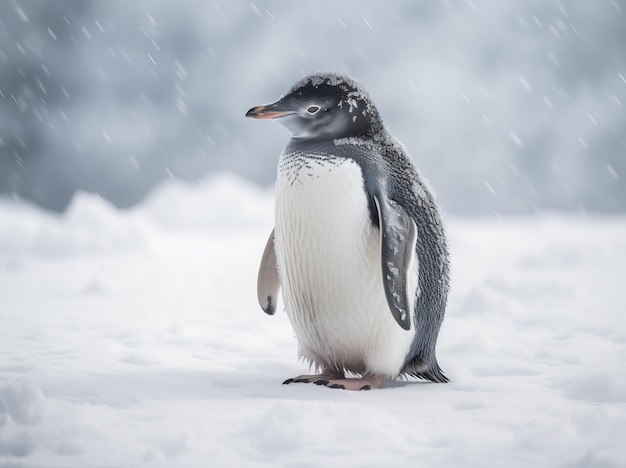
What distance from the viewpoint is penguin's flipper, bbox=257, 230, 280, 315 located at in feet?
10.5

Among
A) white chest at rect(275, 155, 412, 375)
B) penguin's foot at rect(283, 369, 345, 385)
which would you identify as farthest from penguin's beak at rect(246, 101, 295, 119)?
penguin's foot at rect(283, 369, 345, 385)

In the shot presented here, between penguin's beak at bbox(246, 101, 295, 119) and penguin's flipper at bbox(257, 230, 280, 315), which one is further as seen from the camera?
penguin's flipper at bbox(257, 230, 280, 315)

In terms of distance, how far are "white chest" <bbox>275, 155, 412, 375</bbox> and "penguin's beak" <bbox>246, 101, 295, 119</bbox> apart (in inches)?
7.2

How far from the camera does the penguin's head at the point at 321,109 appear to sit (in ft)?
8.91

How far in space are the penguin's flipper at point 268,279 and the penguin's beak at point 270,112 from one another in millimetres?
677

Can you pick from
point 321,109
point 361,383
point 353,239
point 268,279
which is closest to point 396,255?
point 353,239

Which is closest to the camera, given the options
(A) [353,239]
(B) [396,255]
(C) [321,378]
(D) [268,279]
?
(B) [396,255]

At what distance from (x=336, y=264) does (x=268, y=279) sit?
2.16 ft

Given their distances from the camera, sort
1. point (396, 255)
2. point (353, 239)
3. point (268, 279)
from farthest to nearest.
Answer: point (268, 279), point (353, 239), point (396, 255)

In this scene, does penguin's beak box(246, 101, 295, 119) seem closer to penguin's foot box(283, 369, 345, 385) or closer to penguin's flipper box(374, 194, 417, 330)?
penguin's flipper box(374, 194, 417, 330)

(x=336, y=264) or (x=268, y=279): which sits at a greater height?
(x=268, y=279)

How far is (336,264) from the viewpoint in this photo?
265 cm

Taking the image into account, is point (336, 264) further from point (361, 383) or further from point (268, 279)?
point (268, 279)

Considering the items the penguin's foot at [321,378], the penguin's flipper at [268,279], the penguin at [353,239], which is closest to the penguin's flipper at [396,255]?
the penguin at [353,239]
